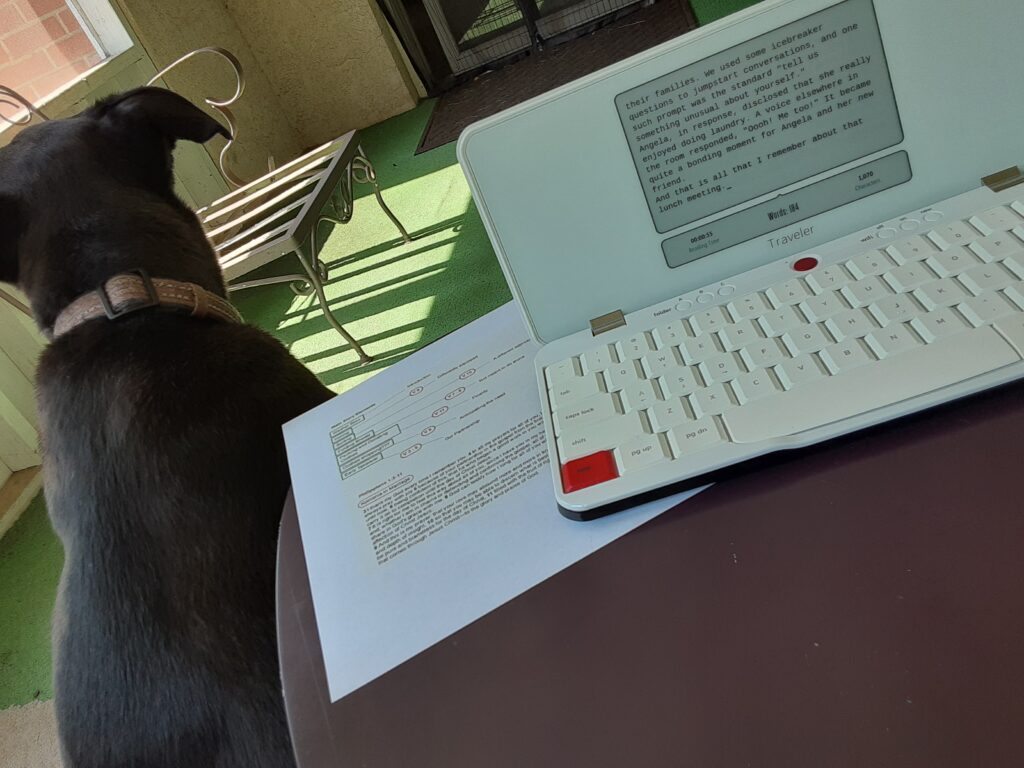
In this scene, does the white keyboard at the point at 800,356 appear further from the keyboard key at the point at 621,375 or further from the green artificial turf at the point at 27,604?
the green artificial turf at the point at 27,604

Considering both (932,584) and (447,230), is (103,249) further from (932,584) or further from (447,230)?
(447,230)

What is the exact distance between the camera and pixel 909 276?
415 mm

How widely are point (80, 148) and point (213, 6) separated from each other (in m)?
2.94

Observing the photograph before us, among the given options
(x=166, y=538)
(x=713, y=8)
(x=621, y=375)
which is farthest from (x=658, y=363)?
(x=713, y=8)

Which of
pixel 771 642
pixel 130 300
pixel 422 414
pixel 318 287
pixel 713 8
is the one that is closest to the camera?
pixel 771 642

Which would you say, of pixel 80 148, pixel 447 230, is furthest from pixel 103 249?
pixel 447 230

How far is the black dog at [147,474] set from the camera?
583 millimetres

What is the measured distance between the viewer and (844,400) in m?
0.37

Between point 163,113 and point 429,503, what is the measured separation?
88 centimetres

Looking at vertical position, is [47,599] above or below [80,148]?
below

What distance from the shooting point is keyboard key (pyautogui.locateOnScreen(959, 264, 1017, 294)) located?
38cm

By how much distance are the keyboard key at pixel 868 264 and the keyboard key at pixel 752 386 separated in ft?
0.30

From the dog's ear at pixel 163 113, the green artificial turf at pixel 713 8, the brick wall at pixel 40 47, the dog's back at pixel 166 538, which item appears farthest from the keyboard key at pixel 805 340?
the green artificial turf at pixel 713 8

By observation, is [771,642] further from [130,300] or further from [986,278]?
[130,300]
